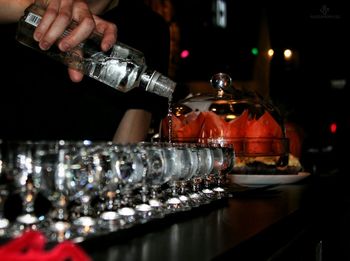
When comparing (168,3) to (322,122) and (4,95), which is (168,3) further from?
(322,122)

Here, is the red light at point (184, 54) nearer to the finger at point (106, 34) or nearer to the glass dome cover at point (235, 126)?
the glass dome cover at point (235, 126)

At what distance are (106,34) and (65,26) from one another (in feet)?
0.36

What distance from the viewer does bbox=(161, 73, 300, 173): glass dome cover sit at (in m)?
1.67

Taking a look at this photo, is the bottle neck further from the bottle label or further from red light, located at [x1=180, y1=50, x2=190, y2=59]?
red light, located at [x1=180, y1=50, x2=190, y2=59]

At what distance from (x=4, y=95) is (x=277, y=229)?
1386 millimetres

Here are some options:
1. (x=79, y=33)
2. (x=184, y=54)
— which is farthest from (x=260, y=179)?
(x=184, y=54)

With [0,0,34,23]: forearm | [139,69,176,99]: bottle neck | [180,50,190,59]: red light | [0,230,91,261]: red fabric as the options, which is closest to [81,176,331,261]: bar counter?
[0,230,91,261]: red fabric

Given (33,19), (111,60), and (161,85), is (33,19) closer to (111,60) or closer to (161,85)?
(111,60)

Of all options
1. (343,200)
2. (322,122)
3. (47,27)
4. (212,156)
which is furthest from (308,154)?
(322,122)

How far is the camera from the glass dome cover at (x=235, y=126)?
1671 mm

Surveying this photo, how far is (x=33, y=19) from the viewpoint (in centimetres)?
116

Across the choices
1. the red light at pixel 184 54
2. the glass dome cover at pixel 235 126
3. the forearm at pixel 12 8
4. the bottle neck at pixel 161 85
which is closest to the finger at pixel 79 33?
the bottle neck at pixel 161 85

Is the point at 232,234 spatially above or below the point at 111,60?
below

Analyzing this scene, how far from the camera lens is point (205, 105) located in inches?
73.8
